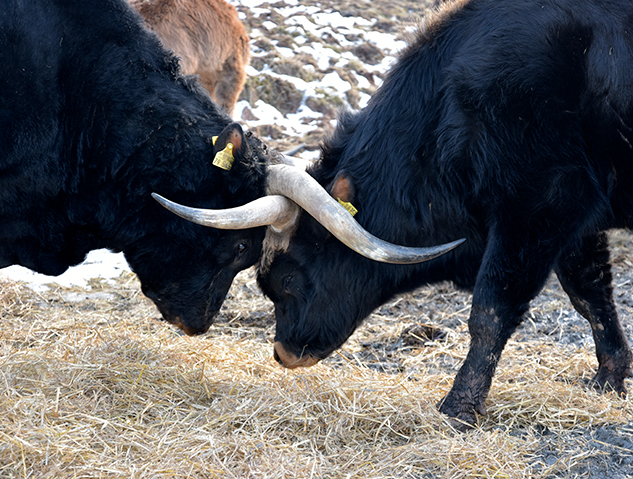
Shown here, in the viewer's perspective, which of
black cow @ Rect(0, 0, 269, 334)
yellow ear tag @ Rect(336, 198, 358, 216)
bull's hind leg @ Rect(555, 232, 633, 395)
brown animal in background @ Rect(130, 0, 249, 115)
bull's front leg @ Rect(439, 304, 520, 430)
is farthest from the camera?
brown animal in background @ Rect(130, 0, 249, 115)

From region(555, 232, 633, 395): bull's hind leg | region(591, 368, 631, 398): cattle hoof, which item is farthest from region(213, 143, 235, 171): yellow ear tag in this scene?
region(591, 368, 631, 398): cattle hoof

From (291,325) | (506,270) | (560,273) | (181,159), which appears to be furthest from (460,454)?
(181,159)

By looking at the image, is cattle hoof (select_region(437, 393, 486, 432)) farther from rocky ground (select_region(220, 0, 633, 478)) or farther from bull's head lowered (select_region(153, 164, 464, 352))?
bull's head lowered (select_region(153, 164, 464, 352))

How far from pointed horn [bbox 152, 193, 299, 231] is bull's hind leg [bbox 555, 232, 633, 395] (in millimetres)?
1726

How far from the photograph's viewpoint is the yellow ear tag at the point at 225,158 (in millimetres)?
3668

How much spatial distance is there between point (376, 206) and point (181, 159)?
115 centimetres

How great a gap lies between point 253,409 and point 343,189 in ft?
4.35

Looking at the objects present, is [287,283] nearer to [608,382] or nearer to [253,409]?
[253,409]

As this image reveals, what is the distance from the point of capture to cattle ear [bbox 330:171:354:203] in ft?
12.6

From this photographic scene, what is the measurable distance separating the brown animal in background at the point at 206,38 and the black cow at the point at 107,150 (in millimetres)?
3571

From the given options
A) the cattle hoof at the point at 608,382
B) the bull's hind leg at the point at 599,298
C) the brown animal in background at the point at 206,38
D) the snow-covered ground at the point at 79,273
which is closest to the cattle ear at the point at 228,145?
the bull's hind leg at the point at 599,298

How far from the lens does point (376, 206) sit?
383 cm

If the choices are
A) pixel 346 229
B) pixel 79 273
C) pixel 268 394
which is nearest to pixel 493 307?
pixel 346 229

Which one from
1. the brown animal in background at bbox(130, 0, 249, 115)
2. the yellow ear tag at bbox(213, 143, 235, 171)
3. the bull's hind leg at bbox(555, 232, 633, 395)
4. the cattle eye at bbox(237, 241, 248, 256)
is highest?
the yellow ear tag at bbox(213, 143, 235, 171)
